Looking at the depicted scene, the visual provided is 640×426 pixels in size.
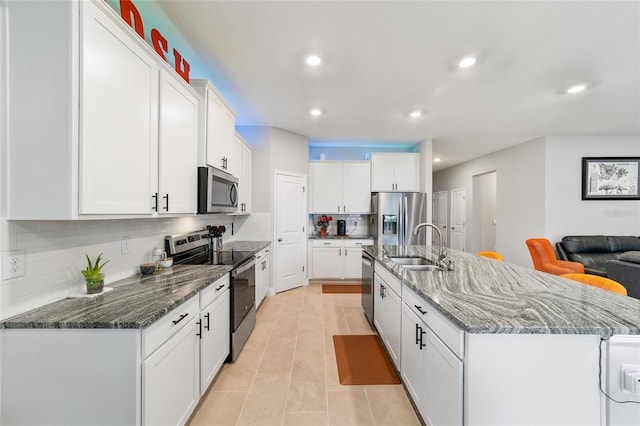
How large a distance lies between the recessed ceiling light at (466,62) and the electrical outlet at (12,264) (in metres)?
3.34

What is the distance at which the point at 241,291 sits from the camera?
2408mm

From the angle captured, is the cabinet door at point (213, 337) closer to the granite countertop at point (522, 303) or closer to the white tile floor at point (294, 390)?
the white tile floor at point (294, 390)

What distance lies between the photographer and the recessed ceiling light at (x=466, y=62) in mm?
2309

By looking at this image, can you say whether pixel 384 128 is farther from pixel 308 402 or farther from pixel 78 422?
pixel 78 422

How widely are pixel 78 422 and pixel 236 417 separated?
889mm

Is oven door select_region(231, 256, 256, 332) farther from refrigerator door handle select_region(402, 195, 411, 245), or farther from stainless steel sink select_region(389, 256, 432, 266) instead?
refrigerator door handle select_region(402, 195, 411, 245)

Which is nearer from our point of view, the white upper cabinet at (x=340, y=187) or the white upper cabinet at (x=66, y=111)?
the white upper cabinet at (x=66, y=111)

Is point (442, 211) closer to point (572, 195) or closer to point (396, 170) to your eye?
point (572, 195)

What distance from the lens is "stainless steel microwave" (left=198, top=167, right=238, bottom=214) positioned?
2260 mm

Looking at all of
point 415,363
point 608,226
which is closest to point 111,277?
point 415,363

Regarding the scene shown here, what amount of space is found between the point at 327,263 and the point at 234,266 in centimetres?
285

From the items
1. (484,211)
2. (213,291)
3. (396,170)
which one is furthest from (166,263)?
(484,211)

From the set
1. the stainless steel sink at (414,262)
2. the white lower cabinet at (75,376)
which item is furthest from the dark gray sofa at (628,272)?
the white lower cabinet at (75,376)

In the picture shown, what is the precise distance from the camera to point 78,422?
113 cm
